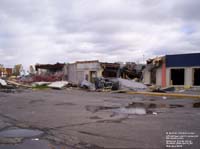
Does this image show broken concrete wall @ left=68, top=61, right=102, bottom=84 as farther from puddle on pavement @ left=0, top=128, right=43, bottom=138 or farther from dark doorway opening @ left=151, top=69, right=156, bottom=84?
puddle on pavement @ left=0, top=128, right=43, bottom=138

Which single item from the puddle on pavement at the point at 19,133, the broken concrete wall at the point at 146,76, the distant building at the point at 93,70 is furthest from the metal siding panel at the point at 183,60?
the puddle on pavement at the point at 19,133

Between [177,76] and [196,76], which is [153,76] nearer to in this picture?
[177,76]

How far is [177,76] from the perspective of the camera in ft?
111

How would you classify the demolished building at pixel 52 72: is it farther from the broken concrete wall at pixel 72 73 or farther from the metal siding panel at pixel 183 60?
the metal siding panel at pixel 183 60

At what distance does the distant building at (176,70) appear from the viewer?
3184 centimetres

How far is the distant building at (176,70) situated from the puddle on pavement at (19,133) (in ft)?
88.8

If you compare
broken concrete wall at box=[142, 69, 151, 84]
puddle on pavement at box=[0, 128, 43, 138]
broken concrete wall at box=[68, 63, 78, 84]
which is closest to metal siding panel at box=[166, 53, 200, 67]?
broken concrete wall at box=[142, 69, 151, 84]

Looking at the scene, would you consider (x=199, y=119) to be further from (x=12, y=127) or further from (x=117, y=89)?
(x=117, y=89)

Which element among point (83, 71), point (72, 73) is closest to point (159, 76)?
point (83, 71)

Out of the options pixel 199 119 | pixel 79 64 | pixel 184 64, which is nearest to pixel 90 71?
pixel 79 64

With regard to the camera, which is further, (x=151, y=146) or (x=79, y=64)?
(x=79, y=64)

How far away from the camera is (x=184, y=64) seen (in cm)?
3244

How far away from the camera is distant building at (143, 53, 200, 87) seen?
31.8m

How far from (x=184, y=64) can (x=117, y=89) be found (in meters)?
8.70
